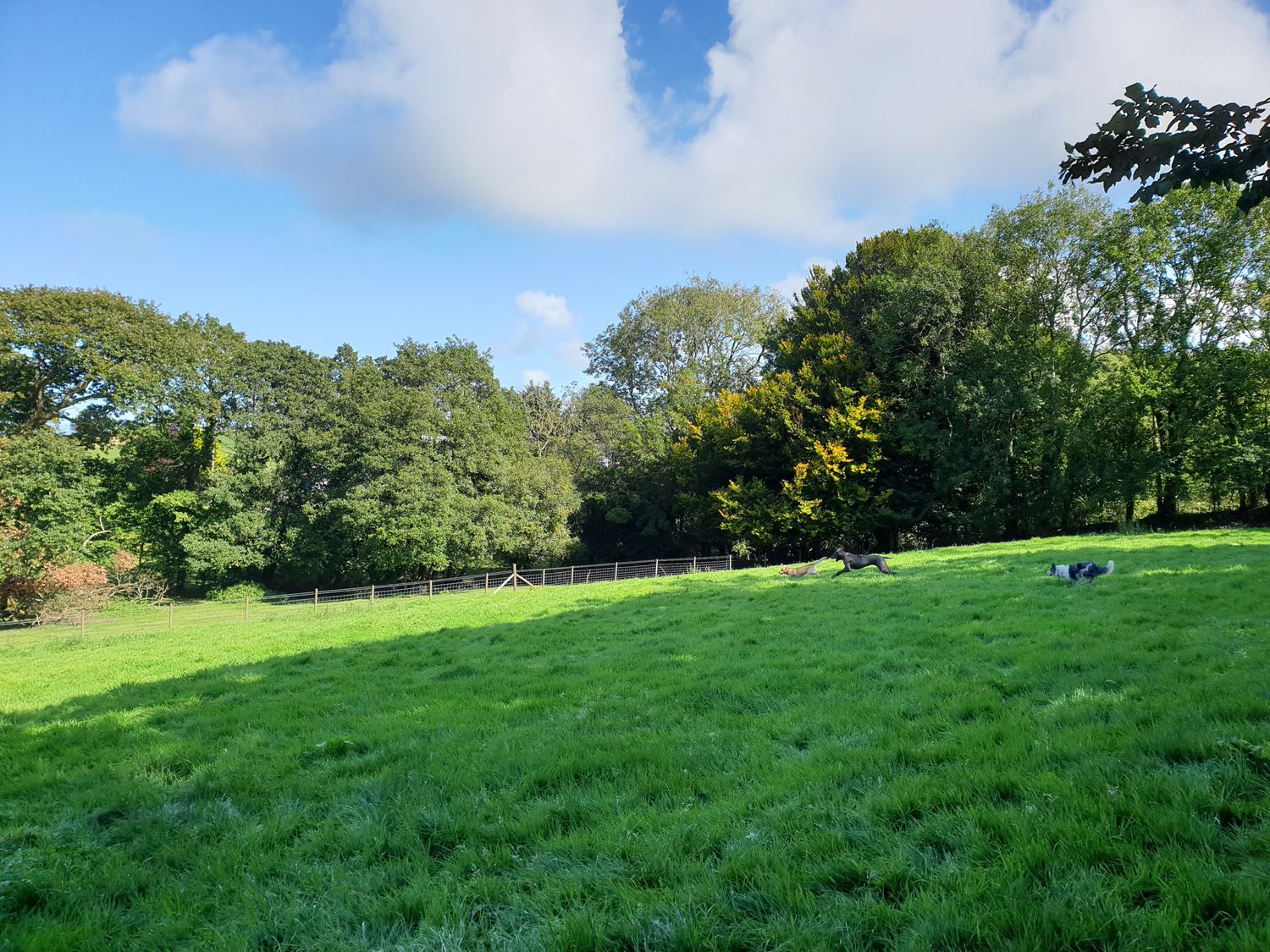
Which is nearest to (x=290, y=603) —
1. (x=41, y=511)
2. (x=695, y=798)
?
(x=41, y=511)

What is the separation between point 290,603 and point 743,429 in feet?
88.3

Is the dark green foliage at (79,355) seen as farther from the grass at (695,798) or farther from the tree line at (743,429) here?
the grass at (695,798)

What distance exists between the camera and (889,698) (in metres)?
5.96

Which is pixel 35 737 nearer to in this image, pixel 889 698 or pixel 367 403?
pixel 889 698

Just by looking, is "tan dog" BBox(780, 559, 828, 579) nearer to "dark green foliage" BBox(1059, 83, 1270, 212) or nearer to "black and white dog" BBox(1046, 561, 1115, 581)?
"black and white dog" BBox(1046, 561, 1115, 581)

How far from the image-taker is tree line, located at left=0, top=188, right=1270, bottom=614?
31125 millimetres

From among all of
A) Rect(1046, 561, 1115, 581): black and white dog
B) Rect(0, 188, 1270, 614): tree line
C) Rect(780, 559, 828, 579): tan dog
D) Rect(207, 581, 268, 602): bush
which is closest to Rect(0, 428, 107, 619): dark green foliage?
Rect(0, 188, 1270, 614): tree line

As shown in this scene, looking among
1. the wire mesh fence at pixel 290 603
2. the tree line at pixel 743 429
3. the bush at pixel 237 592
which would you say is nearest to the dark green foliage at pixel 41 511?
the tree line at pixel 743 429

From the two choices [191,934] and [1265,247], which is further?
[1265,247]

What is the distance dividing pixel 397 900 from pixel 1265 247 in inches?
1651

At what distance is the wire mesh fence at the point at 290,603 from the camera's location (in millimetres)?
22297

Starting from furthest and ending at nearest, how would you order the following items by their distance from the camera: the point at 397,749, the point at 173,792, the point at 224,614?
the point at 224,614
the point at 397,749
the point at 173,792

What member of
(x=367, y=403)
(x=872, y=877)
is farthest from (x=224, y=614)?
(x=872, y=877)

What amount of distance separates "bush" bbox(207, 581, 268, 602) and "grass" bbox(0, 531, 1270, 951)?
34.6 metres
